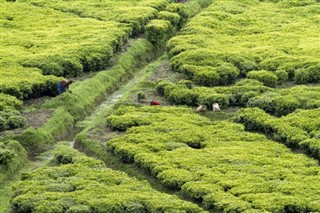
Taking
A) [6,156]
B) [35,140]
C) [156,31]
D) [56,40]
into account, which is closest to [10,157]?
[6,156]

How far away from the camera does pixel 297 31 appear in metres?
62.0

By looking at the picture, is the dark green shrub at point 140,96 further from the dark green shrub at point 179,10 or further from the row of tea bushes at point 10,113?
the dark green shrub at point 179,10

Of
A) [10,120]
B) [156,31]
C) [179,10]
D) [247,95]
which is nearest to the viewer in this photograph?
[10,120]

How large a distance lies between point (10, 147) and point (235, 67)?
17.4m

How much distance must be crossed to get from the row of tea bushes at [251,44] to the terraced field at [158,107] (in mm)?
94

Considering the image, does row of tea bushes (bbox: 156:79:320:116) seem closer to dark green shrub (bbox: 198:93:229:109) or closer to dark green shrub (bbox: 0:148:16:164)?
dark green shrub (bbox: 198:93:229:109)

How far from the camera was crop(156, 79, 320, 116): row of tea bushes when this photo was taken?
46656mm

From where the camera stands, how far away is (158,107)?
47344 mm

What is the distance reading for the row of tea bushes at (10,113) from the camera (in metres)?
44.3

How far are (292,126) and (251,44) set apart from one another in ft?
52.9

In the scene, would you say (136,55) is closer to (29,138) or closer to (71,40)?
(71,40)

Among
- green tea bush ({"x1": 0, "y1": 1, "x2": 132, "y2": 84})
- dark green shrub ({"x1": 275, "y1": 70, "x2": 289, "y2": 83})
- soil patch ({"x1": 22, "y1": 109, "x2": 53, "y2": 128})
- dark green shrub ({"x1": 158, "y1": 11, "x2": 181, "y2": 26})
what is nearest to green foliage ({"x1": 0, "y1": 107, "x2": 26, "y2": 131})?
soil patch ({"x1": 22, "y1": 109, "x2": 53, "y2": 128})

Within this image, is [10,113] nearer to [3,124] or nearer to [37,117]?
[3,124]

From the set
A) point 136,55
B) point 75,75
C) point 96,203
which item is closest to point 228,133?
point 96,203
